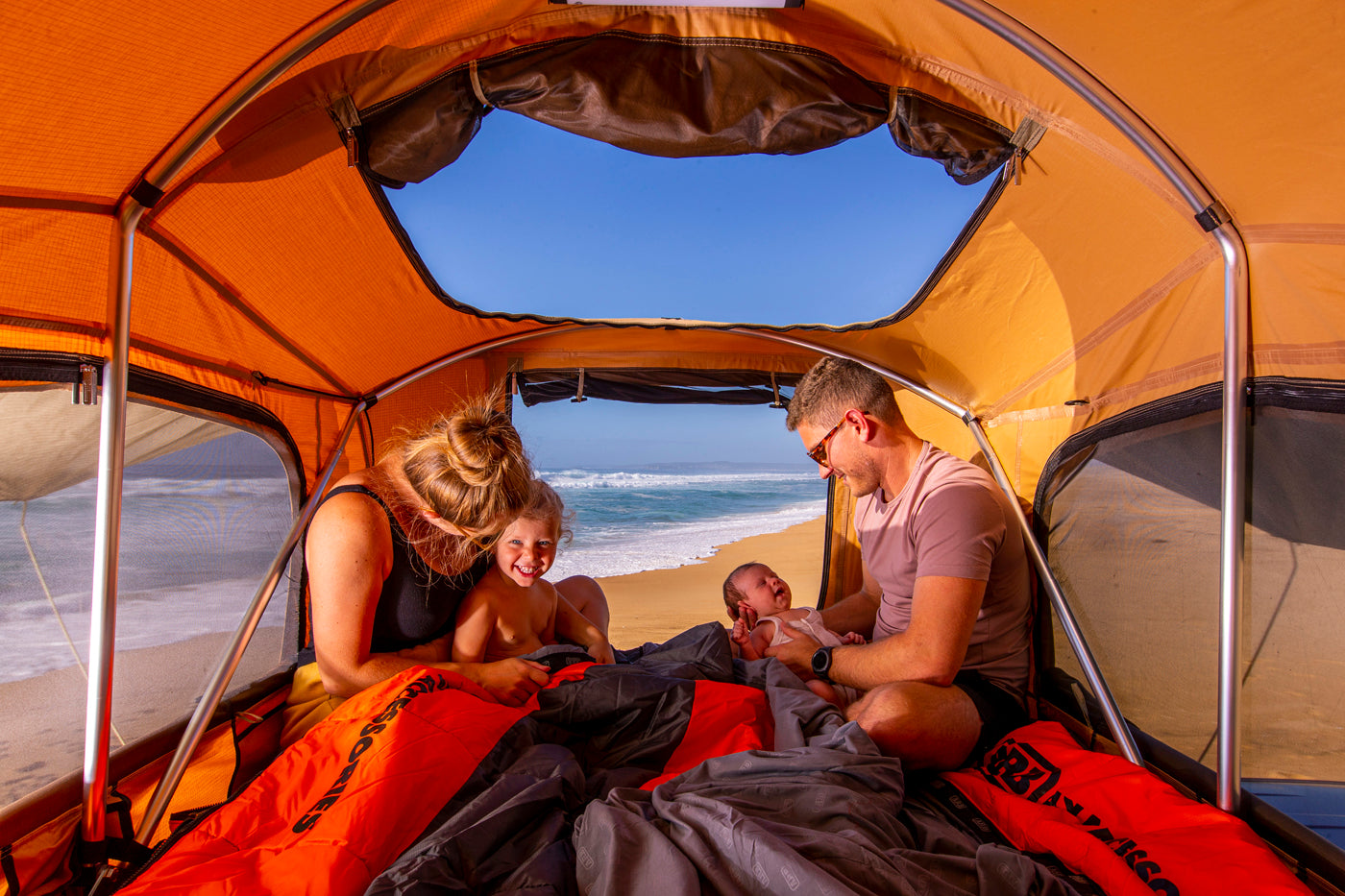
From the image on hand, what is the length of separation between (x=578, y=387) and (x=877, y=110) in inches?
111

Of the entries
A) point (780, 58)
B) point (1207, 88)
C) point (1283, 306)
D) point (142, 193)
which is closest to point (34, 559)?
point (142, 193)

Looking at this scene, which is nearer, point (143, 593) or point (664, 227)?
point (143, 593)

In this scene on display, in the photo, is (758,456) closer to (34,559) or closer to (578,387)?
(578,387)

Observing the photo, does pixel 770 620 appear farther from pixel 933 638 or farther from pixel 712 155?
pixel 712 155

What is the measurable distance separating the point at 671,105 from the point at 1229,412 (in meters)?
1.77

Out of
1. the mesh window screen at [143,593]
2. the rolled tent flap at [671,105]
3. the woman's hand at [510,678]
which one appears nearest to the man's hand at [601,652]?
the woman's hand at [510,678]

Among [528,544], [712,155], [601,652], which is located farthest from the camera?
[601,652]

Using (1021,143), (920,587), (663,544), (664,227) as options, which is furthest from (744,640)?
(663,544)

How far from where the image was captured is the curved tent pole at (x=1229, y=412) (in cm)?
178

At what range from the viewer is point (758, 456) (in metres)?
26.4

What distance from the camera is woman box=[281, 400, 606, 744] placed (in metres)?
2.27

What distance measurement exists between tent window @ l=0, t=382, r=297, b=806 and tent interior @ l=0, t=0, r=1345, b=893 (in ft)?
0.04

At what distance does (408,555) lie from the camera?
2453 millimetres

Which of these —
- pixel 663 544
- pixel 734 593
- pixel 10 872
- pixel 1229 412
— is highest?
pixel 1229 412
